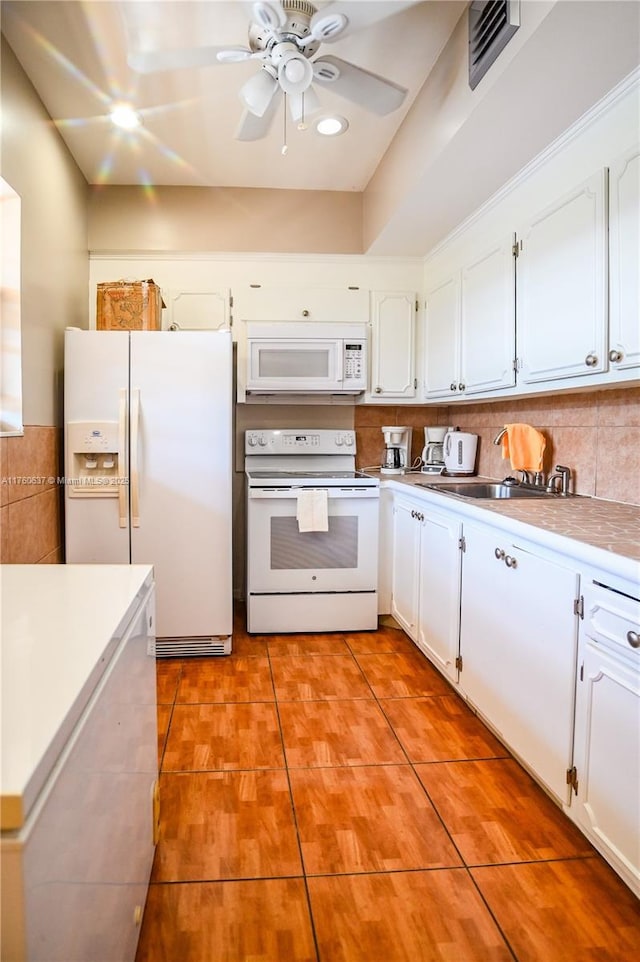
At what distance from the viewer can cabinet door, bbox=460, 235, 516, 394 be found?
2.56m

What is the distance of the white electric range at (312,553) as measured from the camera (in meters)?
3.18

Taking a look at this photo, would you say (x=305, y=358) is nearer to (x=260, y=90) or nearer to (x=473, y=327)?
(x=473, y=327)

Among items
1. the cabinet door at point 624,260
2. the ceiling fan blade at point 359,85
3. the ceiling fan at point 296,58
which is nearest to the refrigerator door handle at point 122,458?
the ceiling fan at point 296,58

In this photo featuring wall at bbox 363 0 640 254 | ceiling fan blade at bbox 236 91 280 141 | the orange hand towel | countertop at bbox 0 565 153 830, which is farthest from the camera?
the orange hand towel

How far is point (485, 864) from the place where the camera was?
61.5 inches

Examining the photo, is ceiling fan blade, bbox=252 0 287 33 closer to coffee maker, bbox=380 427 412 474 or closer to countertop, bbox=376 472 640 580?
countertop, bbox=376 472 640 580

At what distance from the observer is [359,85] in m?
2.03

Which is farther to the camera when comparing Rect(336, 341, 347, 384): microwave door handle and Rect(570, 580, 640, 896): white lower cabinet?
Rect(336, 341, 347, 384): microwave door handle

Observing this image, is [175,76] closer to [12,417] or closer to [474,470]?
[12,417]

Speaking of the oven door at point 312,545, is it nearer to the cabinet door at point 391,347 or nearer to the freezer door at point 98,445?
the freezer door at point 98,445

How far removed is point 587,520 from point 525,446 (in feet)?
3.06

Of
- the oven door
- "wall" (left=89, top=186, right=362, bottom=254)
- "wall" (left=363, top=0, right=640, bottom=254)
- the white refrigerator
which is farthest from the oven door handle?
"wall" (left=89, top=186, right=362, bottom=254)

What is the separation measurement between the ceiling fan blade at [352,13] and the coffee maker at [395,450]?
7.40 feet

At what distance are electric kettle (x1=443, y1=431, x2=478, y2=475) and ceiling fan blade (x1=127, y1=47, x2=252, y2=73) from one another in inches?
87.8
